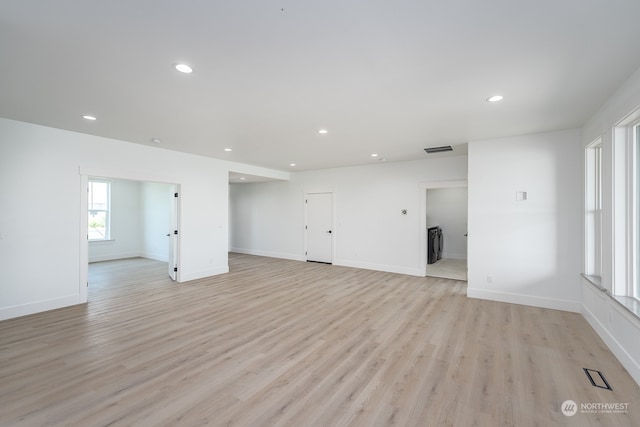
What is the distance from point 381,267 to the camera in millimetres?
6809

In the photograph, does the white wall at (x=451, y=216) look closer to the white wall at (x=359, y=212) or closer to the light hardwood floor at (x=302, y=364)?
the white wall at (x=359, y=212)

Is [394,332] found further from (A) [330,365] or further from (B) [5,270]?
(B) [5,270]

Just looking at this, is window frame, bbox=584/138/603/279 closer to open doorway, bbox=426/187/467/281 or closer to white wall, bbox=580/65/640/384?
white wall, bbox=580/65/640/384

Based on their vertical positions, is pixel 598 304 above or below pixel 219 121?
below

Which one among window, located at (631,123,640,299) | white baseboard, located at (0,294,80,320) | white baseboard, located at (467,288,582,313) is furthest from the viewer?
white baseboard, located at (467,288,582,313)

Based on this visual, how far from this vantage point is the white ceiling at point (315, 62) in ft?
5.46

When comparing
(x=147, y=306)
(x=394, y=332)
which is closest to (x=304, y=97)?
(x=394, y=332)

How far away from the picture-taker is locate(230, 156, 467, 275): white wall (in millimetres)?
6316

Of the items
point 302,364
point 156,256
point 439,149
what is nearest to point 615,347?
point 302,364

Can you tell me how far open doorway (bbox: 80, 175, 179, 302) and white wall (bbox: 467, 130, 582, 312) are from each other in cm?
750

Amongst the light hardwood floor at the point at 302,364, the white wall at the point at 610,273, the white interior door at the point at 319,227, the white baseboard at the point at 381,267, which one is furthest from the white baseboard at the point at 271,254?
the white wall at the point at 610,273

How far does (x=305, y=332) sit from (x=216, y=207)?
4104 mm

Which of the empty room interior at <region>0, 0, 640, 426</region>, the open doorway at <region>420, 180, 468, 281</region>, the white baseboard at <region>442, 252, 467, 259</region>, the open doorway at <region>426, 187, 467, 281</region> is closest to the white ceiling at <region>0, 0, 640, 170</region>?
the empty room interior at <region>0, 0, 640, 426</region>

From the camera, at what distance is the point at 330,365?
2621 millimetres
